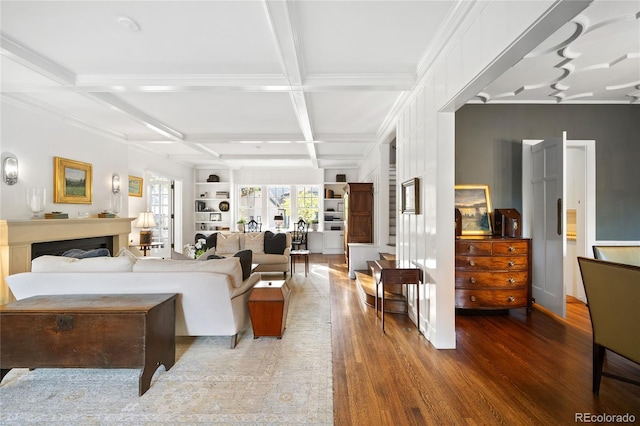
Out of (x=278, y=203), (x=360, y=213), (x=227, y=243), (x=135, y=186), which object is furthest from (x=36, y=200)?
(x=278, y=203)

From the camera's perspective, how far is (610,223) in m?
4.30

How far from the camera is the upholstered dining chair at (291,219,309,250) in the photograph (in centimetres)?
937

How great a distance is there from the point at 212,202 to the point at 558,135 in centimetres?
867

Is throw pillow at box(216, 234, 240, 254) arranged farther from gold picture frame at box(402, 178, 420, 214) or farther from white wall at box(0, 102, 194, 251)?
gold picture frame at box(402, 178, 420, 214)

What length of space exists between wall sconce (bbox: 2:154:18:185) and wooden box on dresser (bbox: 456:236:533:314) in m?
5.60

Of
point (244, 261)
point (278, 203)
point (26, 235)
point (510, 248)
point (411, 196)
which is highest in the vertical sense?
point (278, 203)

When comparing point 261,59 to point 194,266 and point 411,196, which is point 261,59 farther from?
point 411,196

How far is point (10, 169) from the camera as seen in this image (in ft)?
13.0

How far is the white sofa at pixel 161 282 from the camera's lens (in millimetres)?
2662

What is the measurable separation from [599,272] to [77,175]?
6.61 meters

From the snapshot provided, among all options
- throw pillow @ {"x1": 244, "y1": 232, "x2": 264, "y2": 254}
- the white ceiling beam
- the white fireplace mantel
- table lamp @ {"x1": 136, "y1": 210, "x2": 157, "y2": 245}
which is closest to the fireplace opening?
the white fireplace mantel

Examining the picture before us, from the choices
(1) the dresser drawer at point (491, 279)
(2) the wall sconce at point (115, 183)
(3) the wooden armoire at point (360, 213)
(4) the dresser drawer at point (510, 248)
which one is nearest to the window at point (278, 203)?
(3) the wooden armoire at point (360, 213)

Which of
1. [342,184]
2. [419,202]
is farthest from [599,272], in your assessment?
[342,184]

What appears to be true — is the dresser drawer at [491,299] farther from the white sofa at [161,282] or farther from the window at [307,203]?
the window at [307,203]
